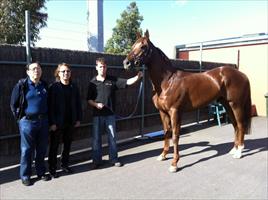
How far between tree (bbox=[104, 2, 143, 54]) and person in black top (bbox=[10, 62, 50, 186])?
66.2ft

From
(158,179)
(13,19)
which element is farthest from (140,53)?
(13,19)

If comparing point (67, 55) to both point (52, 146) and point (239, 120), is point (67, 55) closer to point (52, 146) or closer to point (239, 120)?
point (52, 146)

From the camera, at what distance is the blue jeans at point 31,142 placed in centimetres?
465

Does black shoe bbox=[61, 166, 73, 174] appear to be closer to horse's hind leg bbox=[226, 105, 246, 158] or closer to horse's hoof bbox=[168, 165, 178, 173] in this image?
horse's hoof bbox=[168, 165, 178, 173]

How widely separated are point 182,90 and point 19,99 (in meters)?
2.83

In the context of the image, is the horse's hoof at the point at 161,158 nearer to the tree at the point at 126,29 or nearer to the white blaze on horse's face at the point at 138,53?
the white blaze on horse's face at the point at 138,53

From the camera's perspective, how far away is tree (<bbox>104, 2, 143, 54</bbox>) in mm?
24484

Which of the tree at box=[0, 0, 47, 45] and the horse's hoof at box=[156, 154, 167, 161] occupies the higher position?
the tree at box=[0, 0, 47, 45]

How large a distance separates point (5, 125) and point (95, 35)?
4747mm

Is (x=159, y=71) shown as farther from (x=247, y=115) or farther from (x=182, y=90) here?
(x=247, y=115)

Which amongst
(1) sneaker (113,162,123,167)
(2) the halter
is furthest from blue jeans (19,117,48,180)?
(2) the halter

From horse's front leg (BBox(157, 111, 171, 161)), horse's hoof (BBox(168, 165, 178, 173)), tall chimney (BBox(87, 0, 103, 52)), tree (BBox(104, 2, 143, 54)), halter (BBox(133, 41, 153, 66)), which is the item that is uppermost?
tree (BBox(104, 2, 143, 54))

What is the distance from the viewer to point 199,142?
7.86 metres

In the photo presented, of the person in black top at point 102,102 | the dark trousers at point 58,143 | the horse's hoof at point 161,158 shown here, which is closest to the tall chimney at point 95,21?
the person in black top at point 102,102
